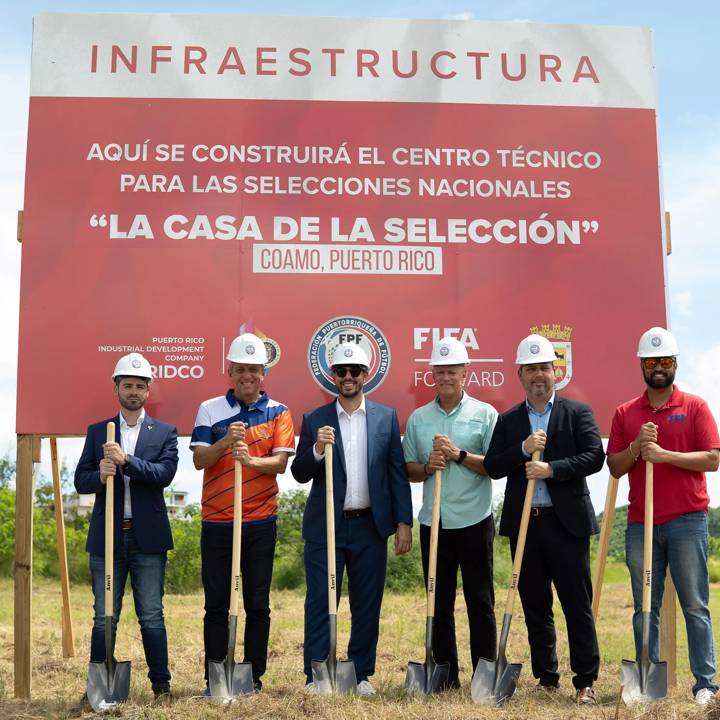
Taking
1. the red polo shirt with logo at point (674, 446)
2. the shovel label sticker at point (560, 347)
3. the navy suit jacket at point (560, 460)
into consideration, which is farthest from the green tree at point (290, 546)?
the red polo shirt with logo at point (674, 446)

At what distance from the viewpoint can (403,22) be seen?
22.2 feet

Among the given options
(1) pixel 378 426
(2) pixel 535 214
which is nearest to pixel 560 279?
(2) pixel 535 214

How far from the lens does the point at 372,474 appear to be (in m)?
5.31

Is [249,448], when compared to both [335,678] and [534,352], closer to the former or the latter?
[335,678]

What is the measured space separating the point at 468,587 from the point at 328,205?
9.41 ft

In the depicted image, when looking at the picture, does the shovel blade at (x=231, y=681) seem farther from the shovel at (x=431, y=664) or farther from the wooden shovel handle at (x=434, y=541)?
the wooden shovel handle at (x=434, y=541)

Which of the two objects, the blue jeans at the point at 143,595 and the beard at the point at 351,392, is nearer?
the blue jeans at the point at 143,595

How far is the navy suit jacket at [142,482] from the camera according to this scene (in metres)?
5.10

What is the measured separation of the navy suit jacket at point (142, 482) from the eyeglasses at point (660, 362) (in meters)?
2.79

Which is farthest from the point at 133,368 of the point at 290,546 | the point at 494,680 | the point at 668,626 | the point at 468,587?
the point at 290,546

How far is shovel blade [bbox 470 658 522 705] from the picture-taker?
4984 millimetres

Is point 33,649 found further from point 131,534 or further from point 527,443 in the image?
point 527,443

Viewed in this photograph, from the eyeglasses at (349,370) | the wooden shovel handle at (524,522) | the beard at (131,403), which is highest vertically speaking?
the eyeglasses at (349,370)

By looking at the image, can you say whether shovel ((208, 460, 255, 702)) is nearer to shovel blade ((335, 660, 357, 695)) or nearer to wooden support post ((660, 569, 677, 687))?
shovel blade ((335, 660, 357, 695))
